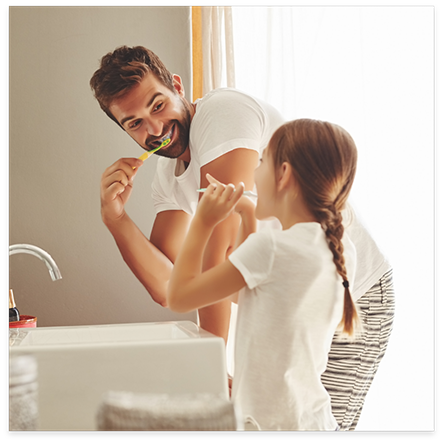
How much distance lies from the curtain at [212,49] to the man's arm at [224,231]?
0.61 meters

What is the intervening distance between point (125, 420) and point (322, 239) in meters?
0.34

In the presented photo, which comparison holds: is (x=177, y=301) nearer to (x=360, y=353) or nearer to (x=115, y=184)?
(x=360, y=353)

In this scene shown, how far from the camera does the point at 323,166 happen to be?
65 cm

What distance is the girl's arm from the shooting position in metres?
0.61

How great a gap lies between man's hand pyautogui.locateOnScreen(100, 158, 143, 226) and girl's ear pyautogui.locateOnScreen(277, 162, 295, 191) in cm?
50

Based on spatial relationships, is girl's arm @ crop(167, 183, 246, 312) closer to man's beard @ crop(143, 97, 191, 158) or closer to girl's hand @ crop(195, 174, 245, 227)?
girl's hand @ crop(195, 174, 245, 227)

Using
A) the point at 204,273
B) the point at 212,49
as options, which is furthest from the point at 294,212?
the point at 212,49

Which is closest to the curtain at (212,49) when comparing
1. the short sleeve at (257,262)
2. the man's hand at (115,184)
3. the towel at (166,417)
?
the man's hand at (115,184)

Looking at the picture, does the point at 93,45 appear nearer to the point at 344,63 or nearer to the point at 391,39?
the point at 344,63

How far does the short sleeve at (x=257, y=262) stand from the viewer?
1.98ft

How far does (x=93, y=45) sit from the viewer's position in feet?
5.27

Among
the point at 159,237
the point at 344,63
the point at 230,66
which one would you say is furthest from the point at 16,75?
the point at 344,63
